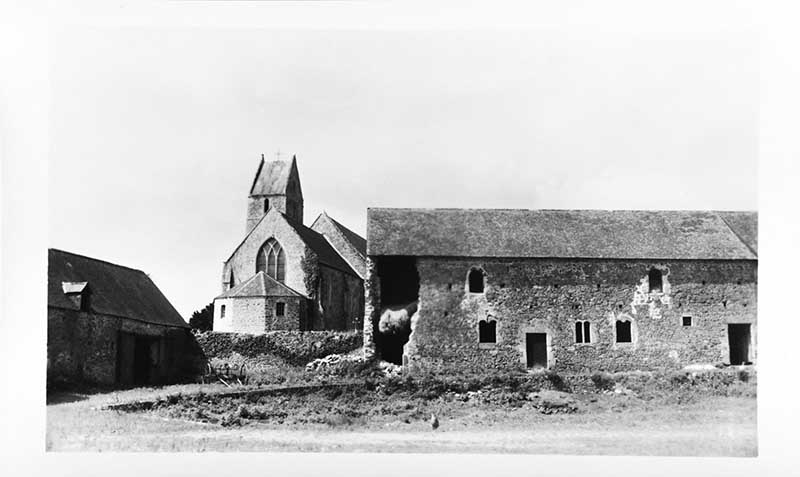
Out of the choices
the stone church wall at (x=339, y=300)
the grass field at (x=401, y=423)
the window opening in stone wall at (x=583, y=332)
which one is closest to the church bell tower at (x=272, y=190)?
the stone church wall at (x=339, y=300)

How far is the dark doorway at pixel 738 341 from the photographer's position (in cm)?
3189

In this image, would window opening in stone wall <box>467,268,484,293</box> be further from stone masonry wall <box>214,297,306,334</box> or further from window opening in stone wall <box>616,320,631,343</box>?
stone masonry wall <box>214,297,306,334</box>

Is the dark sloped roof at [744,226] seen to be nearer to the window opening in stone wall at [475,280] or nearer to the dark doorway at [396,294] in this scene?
the window opening in stone wall at [475,280]

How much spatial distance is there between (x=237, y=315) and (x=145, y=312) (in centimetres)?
735

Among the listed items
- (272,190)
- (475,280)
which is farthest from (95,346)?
(272,190)

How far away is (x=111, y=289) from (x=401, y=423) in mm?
13999

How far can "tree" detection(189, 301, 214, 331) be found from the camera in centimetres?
5528

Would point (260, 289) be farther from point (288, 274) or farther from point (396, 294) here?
point (396, 294)

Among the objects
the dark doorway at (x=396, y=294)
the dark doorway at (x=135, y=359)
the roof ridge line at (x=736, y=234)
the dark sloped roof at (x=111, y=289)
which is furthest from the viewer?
the dark doorway at (x=135, y=359)

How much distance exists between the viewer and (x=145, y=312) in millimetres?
35312

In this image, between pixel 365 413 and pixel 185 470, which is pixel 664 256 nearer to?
pixel 365 413

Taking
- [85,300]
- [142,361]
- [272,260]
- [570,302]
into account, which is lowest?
[142,361]

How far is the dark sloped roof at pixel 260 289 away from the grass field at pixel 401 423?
519 inches

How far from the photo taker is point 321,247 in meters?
48.0
